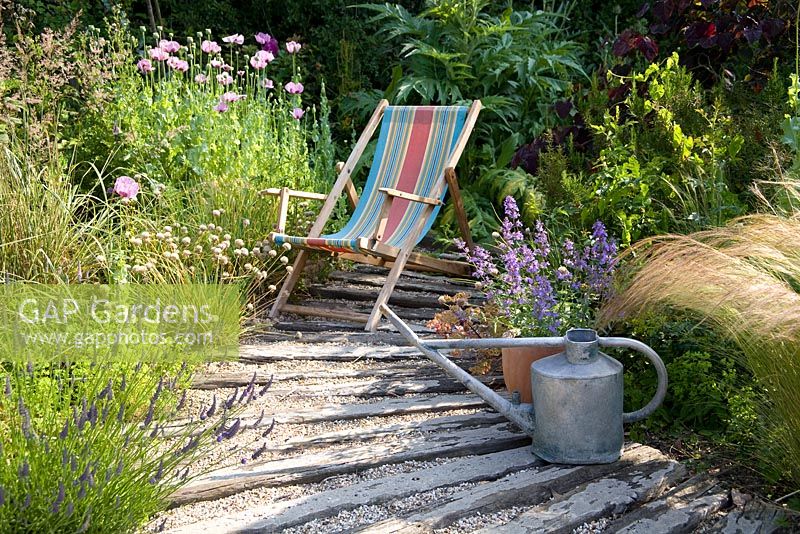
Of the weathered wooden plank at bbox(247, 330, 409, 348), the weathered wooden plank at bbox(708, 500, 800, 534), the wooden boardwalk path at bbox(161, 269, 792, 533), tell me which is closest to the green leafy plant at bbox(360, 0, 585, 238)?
the weathered wooden plank at bbox(247, 330, 409, 348)

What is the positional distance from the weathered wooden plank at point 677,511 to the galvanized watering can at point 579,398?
25 centimetres

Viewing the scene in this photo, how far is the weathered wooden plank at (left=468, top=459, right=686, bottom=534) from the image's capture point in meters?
2.53

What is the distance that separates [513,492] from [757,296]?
943mm

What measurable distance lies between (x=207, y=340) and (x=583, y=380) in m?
1.82

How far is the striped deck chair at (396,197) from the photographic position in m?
4.70

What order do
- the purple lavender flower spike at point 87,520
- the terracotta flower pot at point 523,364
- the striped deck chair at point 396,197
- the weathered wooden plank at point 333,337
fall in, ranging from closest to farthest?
the purple lavender flower spike at point 87,520
the terracotta flower pot at point 523,364
the weathered wooden plank at point 333,337
the striped deck chair at point 396,197

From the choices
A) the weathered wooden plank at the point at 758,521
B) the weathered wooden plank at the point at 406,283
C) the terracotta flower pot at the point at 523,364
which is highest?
the terracotta flower pot at the point at 523,364

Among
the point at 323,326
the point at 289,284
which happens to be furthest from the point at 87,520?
the point at 289,284

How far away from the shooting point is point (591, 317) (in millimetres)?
3670

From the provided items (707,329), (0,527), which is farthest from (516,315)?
(0,527)

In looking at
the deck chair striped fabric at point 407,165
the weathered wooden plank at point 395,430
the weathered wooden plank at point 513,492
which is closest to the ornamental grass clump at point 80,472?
the weathered wooden plank at point 513,492

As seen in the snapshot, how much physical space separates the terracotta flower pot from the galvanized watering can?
0.35 meters

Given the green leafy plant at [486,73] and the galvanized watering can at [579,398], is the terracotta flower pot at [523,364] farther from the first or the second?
the green leafy plant at [486,73]

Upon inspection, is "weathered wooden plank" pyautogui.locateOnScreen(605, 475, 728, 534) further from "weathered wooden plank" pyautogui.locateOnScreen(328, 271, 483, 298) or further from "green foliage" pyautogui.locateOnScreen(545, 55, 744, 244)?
"weathered wooden plank" pyautogui.locateOnScreen(328, 271, 483, 298)
